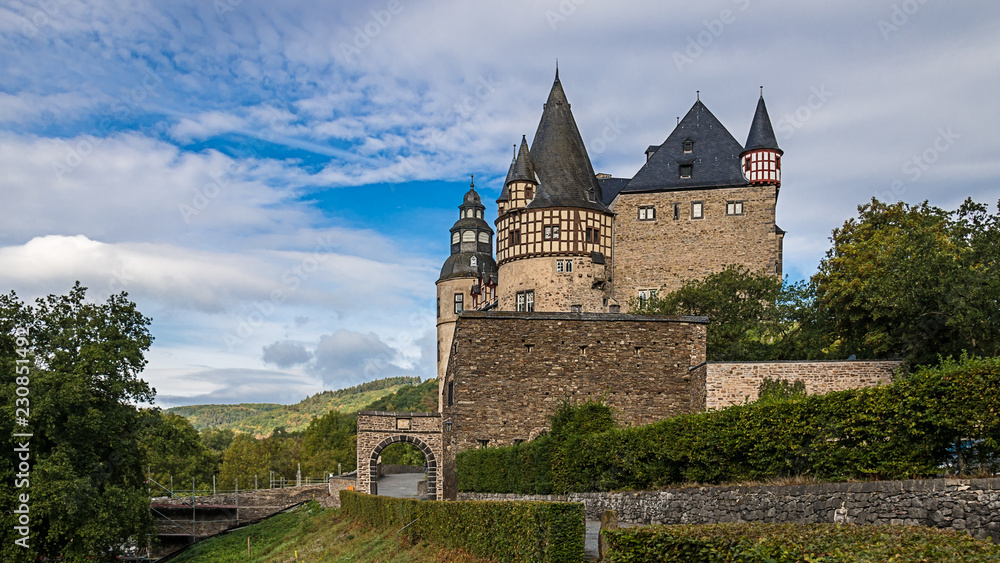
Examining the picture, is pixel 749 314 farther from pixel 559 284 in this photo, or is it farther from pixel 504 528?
pixel 504 528

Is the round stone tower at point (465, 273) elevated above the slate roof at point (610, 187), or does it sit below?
below

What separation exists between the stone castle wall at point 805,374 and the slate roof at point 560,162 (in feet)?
82.9

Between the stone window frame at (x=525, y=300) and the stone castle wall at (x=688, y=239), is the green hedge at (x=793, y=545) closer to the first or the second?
the stone window frame at (x=525, y=300)

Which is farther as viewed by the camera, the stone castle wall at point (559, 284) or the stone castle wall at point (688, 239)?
the stone castle wall at point (688, 239)

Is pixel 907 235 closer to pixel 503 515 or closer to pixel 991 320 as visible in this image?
pixel 991 320

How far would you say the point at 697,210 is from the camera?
51.8 meters

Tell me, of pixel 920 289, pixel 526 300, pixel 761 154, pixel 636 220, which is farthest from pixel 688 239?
pixel 920 289

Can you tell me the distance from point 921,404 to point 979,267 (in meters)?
16.4

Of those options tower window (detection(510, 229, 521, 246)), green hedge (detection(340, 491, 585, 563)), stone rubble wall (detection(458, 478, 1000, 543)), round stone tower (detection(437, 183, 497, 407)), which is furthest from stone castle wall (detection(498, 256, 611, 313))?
stone rubble wall (detection(458, 478, 1000, 543))

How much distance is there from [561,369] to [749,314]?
733 inches

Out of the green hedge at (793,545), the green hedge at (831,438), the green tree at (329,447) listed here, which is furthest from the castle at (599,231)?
the green hedge at (793,545)

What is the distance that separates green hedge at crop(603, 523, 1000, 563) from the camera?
25.5ft

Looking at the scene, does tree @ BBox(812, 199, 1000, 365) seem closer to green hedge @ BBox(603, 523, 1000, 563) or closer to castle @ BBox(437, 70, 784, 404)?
castle @ BBox(437, 70, 784, 404)

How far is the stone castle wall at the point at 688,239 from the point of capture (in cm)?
5078
